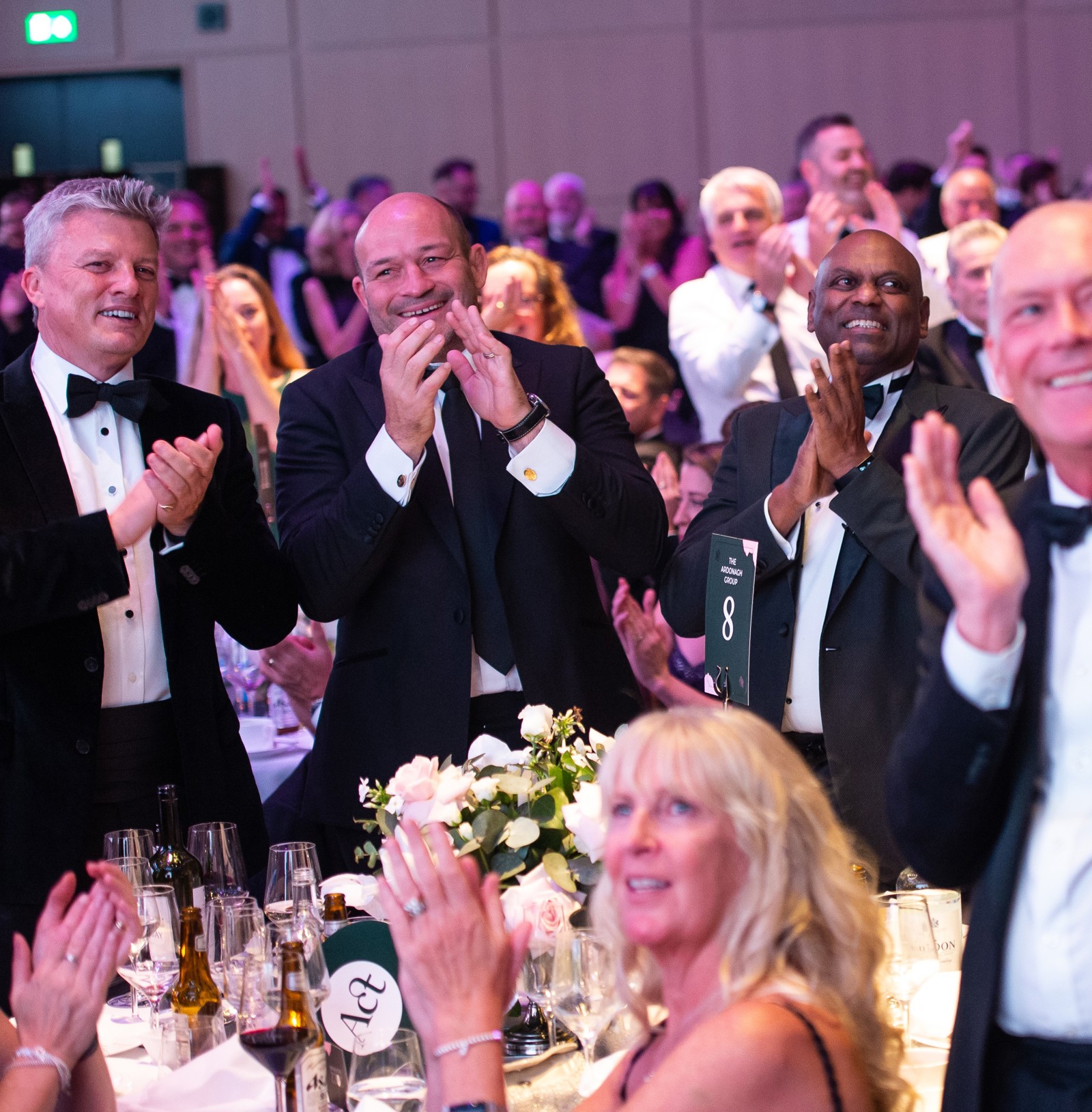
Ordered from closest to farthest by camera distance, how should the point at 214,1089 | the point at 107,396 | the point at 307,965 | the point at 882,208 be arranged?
1. the point at 214,1089
2. the point at 307,965
3. the point at 107,396
4. the point at 882,208

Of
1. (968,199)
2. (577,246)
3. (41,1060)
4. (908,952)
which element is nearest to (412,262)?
(908,952)

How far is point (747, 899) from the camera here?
5.18ft

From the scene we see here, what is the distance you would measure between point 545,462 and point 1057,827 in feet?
4.59

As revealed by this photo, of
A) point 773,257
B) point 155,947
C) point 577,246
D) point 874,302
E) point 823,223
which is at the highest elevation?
point 577,246

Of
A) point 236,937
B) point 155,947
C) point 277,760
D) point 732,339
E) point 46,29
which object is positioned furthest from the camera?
point 46,29

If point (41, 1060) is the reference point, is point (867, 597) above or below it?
above

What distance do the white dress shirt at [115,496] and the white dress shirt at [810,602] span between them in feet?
3.82

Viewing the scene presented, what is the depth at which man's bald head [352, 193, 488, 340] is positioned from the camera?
9.43ft

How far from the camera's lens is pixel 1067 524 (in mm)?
1551

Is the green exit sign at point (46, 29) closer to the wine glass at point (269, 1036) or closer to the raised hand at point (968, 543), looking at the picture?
the wine glass at point (269, 1036)

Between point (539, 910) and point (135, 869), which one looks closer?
point (539, 910)

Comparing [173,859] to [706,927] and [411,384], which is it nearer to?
[411,384]

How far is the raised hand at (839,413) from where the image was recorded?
2.57m

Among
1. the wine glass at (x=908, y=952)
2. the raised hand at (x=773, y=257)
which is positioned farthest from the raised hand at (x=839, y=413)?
the raised hand at (x=773, y=257)
